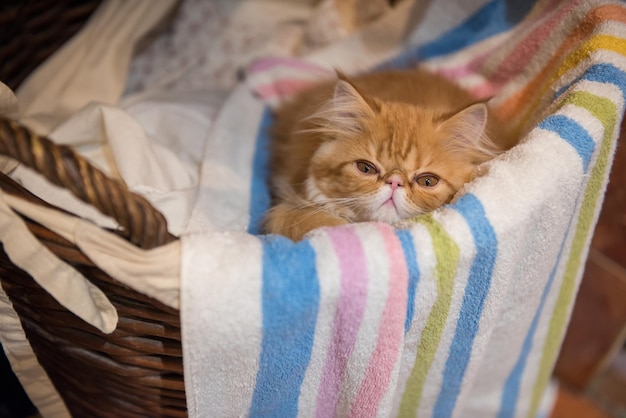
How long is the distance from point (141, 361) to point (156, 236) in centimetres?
30

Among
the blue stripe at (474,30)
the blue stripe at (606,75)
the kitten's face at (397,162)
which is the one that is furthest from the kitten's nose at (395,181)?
the blue stripe at (474,30)

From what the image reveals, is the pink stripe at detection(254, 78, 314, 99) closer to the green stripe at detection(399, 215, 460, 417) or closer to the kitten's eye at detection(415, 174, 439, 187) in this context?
the kitten's eye at detection(415, 174, 439, 187)

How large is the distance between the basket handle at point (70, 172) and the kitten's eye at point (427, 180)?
0.56 meters

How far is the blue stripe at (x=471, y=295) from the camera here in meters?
0.79

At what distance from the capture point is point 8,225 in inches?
29.2

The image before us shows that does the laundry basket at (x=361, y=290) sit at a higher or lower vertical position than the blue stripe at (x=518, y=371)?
higher

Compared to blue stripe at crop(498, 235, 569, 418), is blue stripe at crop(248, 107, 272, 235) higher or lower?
higher

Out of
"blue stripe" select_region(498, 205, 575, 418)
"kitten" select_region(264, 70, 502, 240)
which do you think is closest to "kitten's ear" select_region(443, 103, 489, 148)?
"kitten" select_region(264, 70, 502, 240)

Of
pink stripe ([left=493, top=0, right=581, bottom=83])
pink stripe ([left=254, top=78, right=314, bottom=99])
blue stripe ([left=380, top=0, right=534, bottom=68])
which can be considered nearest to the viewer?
pink stripe ([left=493, top=0, right=581, bottom=83])

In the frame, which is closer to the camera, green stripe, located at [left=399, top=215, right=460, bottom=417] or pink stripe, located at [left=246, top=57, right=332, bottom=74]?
green stripe, located at [left=399, top=215, right=460, bottom=417]

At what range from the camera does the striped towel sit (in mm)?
723

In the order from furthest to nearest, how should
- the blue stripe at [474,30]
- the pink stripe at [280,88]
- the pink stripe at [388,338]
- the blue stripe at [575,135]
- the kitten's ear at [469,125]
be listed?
the pink stripe at [280,88] → the blue stripe at [474,30] → the kitten's ear at [469,125] → the blue stripe at [575,135] → the pink stripe at [388,338]

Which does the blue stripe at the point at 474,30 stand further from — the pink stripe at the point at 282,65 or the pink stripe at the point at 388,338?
the pink stripe at the point at 388,338

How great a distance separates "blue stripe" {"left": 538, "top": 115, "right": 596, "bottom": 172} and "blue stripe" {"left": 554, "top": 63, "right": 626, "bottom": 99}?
0.42 feet
